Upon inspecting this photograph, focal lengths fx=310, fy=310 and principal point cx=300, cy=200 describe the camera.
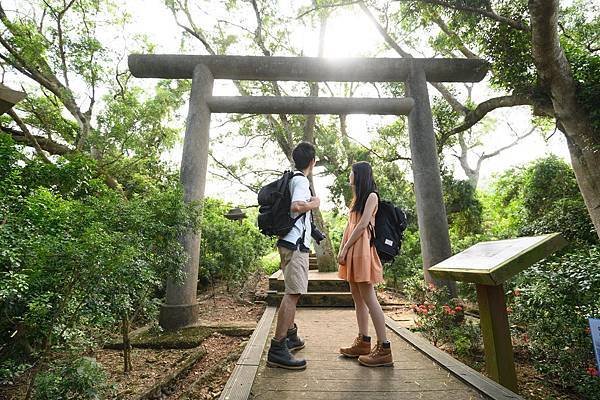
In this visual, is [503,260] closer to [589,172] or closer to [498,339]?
[498,339]

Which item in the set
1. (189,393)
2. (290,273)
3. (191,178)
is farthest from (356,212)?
(191,178)

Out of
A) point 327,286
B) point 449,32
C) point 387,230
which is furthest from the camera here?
point 327,286

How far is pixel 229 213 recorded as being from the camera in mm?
9852

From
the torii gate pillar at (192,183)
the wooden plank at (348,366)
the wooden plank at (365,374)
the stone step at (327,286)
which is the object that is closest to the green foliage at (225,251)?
the stone step at (327,286)

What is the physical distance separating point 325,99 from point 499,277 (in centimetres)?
479

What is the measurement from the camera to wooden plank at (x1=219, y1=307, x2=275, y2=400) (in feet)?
7.17

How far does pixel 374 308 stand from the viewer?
2686 mm

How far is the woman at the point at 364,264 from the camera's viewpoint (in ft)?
8.87

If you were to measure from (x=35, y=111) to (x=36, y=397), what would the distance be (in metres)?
9.10

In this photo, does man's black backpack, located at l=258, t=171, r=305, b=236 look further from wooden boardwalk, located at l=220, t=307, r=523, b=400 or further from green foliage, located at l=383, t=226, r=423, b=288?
green foliage, located at l=383, t=226, r=423, b=288

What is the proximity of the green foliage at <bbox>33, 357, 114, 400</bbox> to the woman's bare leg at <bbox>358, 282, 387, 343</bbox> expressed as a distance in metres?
2.25

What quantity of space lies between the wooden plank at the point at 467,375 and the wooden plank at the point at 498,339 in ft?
0.33

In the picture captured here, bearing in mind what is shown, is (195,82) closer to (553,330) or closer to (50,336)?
(50,336)

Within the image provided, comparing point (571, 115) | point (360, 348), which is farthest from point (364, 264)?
point (571, 115)
